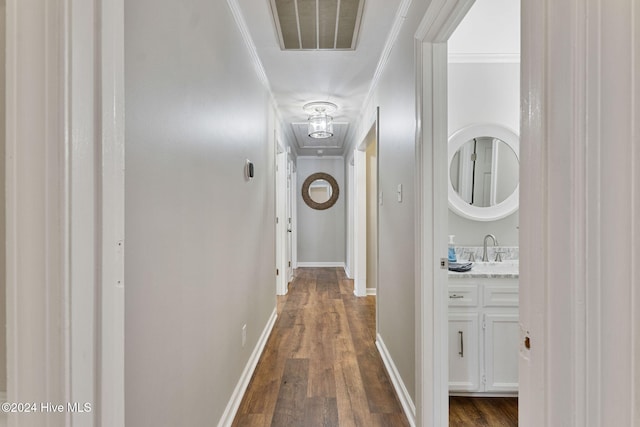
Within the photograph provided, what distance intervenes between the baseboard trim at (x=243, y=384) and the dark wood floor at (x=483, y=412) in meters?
1.20

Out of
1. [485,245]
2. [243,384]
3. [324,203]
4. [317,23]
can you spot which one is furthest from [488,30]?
[324,203]

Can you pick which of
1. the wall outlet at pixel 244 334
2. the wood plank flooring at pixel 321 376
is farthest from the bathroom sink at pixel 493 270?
the wall outlet at pixel 244 334

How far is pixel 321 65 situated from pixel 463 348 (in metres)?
2.26

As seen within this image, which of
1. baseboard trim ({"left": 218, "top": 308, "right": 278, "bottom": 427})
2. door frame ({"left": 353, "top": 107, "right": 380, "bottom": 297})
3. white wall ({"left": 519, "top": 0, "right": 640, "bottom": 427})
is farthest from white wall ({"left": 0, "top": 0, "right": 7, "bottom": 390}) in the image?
door frame ({"left": 353, "top": 107, "right": 380, "bottom": 297})

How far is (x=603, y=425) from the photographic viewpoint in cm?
50

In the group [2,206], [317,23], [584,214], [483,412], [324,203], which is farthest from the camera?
[324,203]

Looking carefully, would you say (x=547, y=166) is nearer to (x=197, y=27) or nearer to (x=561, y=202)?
(x=561, y=202)

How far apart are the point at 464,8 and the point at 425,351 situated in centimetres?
149

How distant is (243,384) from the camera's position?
1.99 metres

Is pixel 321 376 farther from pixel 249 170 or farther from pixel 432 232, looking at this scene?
pixel 249 170

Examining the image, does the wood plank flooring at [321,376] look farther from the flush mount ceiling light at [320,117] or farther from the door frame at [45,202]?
the flush mount ceiling light at [320,117]

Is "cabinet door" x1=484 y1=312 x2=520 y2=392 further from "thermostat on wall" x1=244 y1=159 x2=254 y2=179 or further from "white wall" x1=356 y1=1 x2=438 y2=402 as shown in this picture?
"thermostat on wall" x1=244 y1=159 x2=254 y2=179

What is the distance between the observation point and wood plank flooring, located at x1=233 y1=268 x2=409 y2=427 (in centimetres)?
179

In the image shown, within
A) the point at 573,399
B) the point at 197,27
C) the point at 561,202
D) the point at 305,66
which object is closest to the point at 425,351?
the point at 573,399
